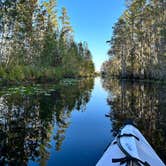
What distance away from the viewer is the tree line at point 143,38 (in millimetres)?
33375

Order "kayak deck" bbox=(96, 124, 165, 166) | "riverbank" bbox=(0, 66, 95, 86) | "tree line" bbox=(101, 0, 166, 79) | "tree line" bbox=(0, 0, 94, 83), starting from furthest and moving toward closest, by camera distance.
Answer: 1. "tree line" bbox=(101, 0, 166, 79)
2. "tree line" bbox=(0, 0, 94, 83)
3. "riverbank" bbox=(0, 66, 95, 86)
4. "kayak deck" bbox=(96, 124, 165, 166)

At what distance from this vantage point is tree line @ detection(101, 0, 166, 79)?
3338 centimetres

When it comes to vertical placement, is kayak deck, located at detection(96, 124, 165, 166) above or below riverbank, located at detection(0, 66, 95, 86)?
below

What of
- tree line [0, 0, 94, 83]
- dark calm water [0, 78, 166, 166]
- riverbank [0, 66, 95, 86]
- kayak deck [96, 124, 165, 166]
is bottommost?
dark calm water [0, 78, 166, 166]

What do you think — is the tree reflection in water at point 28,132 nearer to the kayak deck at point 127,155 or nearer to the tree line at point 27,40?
the kayak deck at point 127,155

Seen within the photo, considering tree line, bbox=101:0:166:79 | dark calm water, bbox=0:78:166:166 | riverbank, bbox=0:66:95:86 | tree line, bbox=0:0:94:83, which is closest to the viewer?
dark calm water, bbox=0:78:166:166

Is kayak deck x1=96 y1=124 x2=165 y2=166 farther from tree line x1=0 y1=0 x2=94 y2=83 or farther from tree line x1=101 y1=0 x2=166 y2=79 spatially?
tree line x1=101 y1=0 x2=166 y2=79

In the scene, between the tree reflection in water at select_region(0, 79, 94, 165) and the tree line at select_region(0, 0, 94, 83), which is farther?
the tree line at select_region(0, 0, 94, 83)

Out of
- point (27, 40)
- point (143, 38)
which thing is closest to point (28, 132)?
point (27, 40)

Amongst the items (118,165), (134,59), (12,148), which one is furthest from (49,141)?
(134,59)

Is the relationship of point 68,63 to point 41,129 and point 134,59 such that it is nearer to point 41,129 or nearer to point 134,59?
point 134,59

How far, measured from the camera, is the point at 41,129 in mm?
8070

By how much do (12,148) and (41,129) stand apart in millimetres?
1896

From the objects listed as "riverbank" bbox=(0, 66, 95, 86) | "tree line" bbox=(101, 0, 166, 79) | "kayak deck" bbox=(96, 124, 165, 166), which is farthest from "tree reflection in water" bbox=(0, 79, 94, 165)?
Answer: "tree line" bbox=(101, 0, 166, 79)
